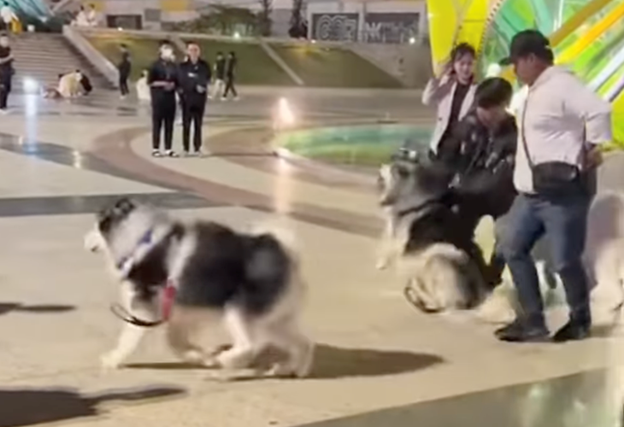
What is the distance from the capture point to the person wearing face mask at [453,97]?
21.3ft

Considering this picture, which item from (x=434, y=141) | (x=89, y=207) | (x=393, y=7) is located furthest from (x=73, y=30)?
(x=434, y=141)

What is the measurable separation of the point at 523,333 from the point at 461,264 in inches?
24.9

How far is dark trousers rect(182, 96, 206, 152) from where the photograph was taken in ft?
36.2

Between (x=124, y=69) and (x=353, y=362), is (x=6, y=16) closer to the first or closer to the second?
(x=124, y=69)

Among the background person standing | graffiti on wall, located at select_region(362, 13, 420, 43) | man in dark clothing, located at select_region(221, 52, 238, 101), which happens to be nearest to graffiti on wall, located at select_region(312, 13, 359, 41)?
graffiti on wall, located at select_region(362, 13, 420, 43)

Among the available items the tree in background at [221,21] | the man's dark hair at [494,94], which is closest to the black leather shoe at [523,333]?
the man's dark hair at [494,94]

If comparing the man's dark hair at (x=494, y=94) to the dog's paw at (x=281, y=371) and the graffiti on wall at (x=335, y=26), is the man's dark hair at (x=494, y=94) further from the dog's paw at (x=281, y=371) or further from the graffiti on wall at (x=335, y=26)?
the graffiti on wall at (x=335, y=26)

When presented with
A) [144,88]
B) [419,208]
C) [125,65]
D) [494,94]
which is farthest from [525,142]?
[125,65]

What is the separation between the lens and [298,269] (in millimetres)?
4898

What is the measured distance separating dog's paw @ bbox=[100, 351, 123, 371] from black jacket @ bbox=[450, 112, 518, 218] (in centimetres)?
225

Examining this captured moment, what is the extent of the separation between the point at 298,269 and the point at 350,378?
0.61 metres

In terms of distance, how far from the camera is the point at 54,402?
459cm

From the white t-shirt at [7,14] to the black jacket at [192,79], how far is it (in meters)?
12.1

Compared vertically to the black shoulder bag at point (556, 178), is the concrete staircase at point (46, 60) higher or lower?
lower
